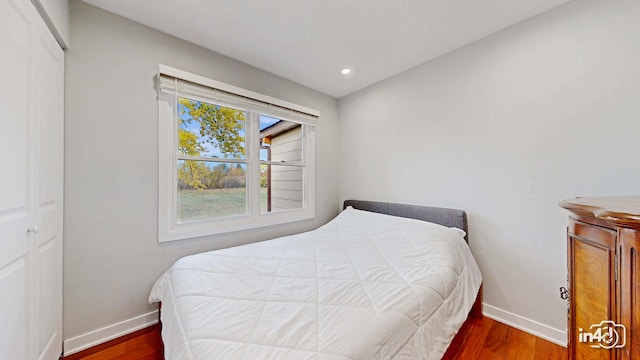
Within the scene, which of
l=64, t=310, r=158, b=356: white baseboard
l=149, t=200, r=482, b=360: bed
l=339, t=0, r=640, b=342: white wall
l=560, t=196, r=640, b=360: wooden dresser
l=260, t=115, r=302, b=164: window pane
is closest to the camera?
l=560, t=196, r=640, b=360: wooden dresser

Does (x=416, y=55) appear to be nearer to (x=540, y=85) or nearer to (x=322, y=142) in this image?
(x=540, y=85)

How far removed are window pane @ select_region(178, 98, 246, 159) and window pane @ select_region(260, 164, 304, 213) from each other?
0.42 m

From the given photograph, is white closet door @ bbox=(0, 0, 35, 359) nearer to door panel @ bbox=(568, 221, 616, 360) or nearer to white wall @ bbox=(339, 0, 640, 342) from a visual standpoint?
door panel @ bbox=(568, 221, 616, 360)

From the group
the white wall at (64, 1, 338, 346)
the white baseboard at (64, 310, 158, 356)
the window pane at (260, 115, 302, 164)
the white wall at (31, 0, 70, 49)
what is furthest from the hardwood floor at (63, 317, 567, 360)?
the white wall at (31, 0, 70, 49)

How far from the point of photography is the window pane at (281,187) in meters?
2.68

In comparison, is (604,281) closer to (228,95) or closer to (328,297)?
(328,297)

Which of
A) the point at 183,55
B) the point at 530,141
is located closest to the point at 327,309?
the point at 530,141

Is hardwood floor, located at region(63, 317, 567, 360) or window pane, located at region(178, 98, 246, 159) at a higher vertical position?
window pane, located at region(178, 98, 246, 159)

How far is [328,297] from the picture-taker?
3.89 feet

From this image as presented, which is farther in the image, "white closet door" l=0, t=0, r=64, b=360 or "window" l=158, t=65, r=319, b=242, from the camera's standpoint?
"window" l=158, t=65, r=319, b=242

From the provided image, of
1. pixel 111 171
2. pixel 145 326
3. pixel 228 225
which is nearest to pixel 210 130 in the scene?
pixel 111 171

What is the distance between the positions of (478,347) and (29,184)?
2876 millimetres

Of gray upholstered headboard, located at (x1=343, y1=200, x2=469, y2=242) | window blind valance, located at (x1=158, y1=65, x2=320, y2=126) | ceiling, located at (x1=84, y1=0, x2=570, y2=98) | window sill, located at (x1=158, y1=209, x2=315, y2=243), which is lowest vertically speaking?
window sill, located at (x1=158, y1=209, x2=315, y2=243)

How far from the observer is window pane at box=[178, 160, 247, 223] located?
6.82ft
